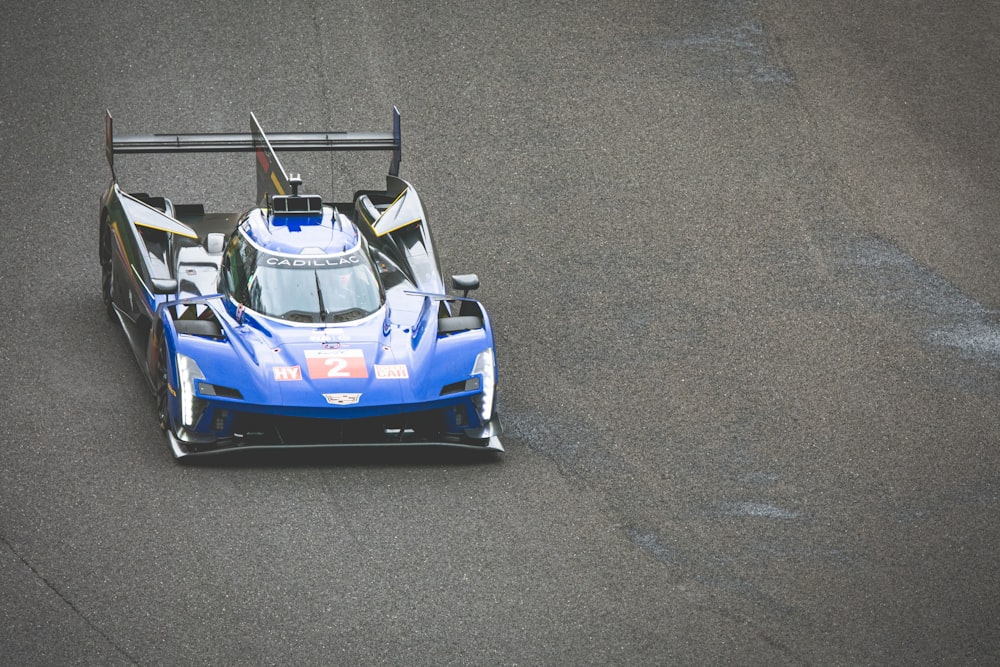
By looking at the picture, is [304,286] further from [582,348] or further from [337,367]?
[582,348]

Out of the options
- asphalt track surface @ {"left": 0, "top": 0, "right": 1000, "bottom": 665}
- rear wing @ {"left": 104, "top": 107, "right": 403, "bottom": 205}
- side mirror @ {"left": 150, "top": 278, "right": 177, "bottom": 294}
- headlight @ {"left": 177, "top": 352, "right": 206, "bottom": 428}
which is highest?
rear wing @ {"left": 104, "top": 107, "right": 403, "bottom": 205}

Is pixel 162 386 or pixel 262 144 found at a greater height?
pixel 262 144

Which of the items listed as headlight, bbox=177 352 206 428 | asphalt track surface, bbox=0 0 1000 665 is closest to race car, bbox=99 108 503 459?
headlight, bbox=177 352 206 428

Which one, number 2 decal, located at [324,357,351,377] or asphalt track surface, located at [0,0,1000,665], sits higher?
number 2 decal, located at [324,357,351,377]

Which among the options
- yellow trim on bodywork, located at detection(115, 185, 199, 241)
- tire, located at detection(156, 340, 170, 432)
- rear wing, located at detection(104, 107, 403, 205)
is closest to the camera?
tire, located at detection(156, 340, 170, 432)

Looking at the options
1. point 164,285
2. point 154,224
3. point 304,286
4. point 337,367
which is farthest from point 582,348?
point 154,224

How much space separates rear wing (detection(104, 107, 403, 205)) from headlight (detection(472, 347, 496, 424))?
9.09 feet

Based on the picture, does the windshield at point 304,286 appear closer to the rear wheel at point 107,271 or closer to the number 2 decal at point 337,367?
the number 2 decal at point 337,367

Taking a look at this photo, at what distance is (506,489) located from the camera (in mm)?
→ 9023

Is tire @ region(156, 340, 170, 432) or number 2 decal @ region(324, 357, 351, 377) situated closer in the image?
number 2 decal @ region(324, 357, 351, 377)

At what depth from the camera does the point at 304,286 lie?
986cm

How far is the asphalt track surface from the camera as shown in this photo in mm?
7715

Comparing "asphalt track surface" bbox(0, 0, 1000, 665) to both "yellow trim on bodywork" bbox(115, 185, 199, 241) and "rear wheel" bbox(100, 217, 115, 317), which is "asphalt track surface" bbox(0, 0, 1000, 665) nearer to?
"rear wheel" bbox(100, 217, 115, 317)

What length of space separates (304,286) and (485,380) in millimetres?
1600
